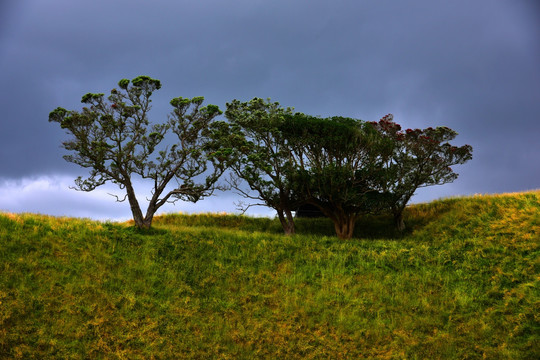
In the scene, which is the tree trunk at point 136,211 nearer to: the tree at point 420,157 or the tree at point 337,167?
the tree at point 337,167

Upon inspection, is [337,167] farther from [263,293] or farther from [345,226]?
[263,293]

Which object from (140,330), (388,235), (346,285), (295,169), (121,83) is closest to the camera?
(140,330)

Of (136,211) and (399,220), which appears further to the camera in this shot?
(399,220)

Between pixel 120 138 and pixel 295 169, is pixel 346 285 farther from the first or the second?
pixel 120 138

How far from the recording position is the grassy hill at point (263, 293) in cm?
1862

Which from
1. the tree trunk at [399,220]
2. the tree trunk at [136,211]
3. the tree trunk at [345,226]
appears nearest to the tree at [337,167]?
the tree trunk at [345,226]

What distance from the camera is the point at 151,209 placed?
31453 mm

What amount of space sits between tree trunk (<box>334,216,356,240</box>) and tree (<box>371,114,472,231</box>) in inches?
161

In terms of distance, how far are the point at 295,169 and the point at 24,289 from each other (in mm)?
21743

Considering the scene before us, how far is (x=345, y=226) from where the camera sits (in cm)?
3594

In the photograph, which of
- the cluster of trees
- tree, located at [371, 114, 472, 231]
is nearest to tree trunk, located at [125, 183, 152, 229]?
the cluster of trees

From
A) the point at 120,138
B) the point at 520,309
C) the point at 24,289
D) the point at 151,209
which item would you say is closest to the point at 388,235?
the point at 520,309

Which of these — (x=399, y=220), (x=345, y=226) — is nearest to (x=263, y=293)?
(x=345, y=226)

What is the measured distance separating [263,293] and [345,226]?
47.9 feet
